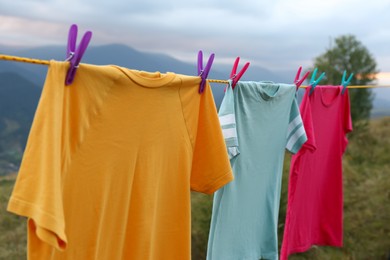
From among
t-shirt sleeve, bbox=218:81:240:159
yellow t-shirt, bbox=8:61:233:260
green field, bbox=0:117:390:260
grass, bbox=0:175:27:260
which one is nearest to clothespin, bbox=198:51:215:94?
yellow t-shirt, bbox=8:61:233:260

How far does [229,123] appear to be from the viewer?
5.40 feet

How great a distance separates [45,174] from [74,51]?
32 cm

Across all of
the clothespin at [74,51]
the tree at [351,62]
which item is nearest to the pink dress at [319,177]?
the clothespin at [74,51]

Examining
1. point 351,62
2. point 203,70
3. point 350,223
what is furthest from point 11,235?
point 351,62

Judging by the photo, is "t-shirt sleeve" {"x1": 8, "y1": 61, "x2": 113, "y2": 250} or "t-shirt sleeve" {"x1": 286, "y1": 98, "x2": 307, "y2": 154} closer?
"t-shirt sleeve" {"x1": 8, "y1": 61, "x2": 113, "y2": 250}

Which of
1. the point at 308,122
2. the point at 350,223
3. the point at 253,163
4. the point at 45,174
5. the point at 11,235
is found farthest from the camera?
the point at 350,223

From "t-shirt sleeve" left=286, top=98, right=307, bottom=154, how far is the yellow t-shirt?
56 cm

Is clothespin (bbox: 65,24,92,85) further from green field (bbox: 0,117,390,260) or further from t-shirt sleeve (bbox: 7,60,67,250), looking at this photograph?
green field (bbox: 0,117,390,260)

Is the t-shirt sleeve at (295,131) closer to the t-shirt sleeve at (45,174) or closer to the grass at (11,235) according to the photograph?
the t-shirt sleeve at (45,174)

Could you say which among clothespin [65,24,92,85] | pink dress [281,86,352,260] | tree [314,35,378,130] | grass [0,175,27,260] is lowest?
grass [0,175,27,260]

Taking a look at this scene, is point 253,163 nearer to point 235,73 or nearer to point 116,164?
point 235,73

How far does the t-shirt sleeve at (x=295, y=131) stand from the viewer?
6.48 feet

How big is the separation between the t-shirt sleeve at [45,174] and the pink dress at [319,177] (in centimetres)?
137

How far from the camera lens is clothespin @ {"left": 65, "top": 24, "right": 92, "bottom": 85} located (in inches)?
42.5
